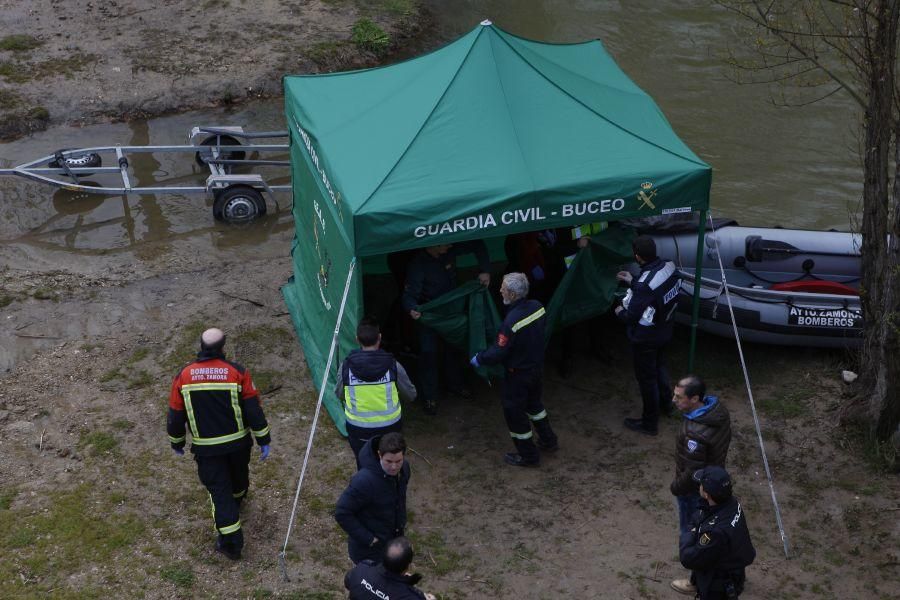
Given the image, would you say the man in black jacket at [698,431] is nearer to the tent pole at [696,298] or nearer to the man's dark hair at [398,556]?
the man's dark hair at [398,556]

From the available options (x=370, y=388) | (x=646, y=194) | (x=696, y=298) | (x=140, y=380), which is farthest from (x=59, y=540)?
(x=696, y=298)

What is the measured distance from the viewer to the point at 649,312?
733 centimetres

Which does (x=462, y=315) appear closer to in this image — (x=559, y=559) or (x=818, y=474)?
(x=559, y=559)

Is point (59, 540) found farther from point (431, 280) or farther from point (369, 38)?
point (369, 38)

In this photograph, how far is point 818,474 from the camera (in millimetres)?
7348

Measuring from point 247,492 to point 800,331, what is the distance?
497 cm

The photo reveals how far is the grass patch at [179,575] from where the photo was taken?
20.2ft

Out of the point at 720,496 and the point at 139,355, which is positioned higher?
the point at 720,496

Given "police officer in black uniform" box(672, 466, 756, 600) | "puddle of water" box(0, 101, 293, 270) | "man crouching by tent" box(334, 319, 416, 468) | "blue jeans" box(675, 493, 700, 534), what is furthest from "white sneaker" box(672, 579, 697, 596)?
"puddle of water" box(0, 101, 293, 270)

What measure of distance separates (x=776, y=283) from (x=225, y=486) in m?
5.73

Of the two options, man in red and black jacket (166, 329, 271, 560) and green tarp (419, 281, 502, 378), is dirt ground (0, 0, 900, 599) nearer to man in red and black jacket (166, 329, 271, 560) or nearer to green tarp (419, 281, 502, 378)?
man in red and black jacket (166, 329, 271, 560)

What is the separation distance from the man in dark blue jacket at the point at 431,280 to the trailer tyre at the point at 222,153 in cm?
512

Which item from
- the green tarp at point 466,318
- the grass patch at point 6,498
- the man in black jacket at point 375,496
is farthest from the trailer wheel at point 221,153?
the man in black jacket at point 375,496

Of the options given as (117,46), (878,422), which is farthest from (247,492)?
(117,46)
